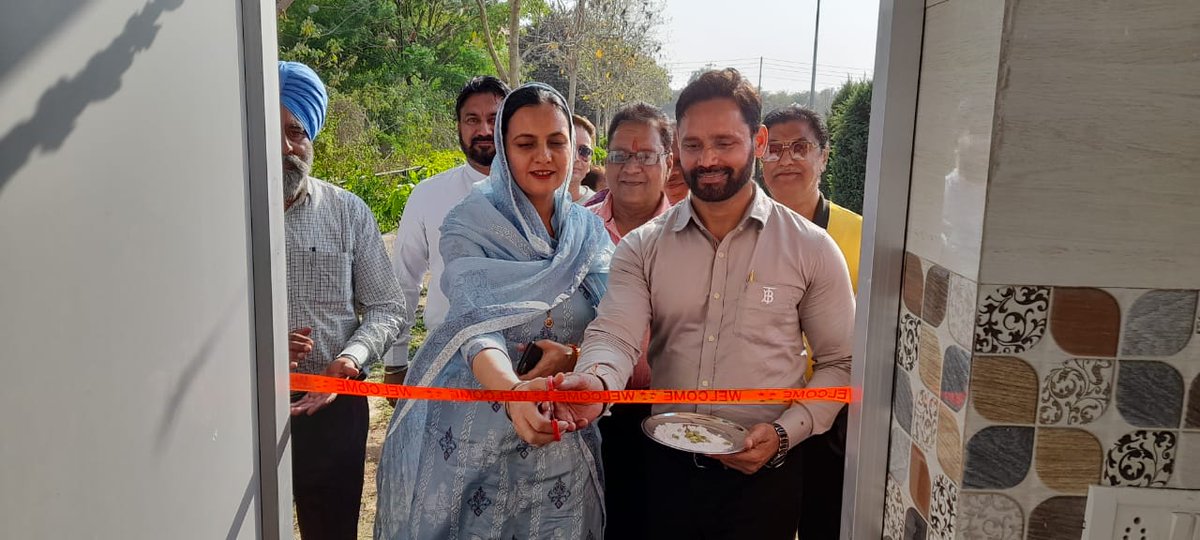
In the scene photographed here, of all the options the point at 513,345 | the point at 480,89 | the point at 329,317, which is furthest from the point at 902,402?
the point at 329,317

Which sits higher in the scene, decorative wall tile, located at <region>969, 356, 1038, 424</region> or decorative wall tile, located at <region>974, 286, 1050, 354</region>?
decorative wall tile, located at <region>974, 286, 1050, 354</region>

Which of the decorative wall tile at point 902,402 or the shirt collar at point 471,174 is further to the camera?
the shirt collar at point 471,174

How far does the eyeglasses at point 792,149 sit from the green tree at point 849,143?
0.21 ft

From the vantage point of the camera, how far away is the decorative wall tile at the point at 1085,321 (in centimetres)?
131

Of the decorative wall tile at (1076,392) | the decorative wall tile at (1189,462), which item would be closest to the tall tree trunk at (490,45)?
the decorative wall tile at (1076,392)

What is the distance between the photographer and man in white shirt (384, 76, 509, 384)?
2035 millimetres

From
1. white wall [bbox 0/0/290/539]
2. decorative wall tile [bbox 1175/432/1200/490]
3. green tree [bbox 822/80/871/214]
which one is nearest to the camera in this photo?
white wall [bbox 0/0/290/539]

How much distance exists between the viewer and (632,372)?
211 cm

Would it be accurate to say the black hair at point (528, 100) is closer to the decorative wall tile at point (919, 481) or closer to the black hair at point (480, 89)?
the black hair at point (480, 89)

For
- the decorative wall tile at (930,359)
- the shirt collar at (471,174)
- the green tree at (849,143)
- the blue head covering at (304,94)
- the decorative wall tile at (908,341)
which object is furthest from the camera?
the shirt collar at (471,174)

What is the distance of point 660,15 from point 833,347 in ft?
2.93

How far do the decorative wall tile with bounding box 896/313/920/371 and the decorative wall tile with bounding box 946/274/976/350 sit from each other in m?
0.16

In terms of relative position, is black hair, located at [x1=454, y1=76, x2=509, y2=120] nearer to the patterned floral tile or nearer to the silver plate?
the silver plate

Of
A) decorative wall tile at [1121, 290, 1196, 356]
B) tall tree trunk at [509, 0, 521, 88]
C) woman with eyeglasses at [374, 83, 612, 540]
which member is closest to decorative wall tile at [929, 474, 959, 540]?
decorative wall tile at [1121, 290, 1196, 356]
